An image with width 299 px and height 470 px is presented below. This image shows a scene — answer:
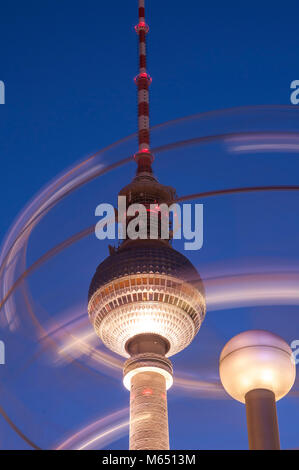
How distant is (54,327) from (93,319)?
521 inches

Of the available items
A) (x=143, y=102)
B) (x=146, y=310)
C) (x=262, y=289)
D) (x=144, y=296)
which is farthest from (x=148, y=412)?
(x=143, y=102)

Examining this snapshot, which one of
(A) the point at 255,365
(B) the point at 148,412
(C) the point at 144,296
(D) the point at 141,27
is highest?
(D) the point at 141,27

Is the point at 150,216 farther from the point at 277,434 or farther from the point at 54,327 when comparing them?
the point at 277,434

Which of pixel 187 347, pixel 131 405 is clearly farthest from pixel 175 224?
pixel 131 405

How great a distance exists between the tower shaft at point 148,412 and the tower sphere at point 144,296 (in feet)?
11.3

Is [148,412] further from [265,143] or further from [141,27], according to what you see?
[141,27]

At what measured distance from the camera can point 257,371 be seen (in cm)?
2377

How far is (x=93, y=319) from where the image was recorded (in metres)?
50.2

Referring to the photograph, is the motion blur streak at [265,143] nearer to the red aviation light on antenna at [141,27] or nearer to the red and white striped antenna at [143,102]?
the red and white striped antenna at [143,102]

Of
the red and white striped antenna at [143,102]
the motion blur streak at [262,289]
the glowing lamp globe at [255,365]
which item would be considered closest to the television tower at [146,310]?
the red and white striped antenna at [143,102]

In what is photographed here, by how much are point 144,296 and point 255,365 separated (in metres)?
25.6

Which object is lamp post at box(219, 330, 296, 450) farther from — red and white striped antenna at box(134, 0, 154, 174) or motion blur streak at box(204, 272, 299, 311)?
red and white striped antenna at box(134, 0, 154, 174)

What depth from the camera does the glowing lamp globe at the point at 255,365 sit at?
23.7m
